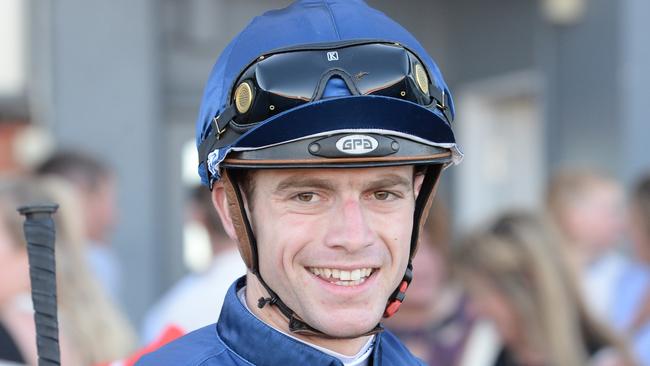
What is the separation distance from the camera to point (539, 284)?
4391mm

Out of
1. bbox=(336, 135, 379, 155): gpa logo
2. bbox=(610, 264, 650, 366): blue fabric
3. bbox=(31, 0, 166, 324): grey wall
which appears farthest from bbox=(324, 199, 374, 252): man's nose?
bbox=(31, 0, 166, 324): grey wall

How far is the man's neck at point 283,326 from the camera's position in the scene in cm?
221

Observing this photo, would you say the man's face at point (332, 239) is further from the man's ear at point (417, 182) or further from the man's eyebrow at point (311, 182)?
the man's ear at point (417, 182)

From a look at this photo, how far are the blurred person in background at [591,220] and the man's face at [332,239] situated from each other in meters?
3.82

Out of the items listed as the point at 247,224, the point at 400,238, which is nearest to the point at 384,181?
the point at 400,238

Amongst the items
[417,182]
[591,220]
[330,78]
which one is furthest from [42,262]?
[591,220]

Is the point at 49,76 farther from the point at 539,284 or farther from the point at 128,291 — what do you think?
the point at 539,284

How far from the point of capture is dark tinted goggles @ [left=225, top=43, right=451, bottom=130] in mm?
2117

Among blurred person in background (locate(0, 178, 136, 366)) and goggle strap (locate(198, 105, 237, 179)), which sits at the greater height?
goggle strap (locate(198, 105, 237, 179))

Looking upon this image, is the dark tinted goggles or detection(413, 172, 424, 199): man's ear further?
detection(413, 172, 424, 199): man's ear

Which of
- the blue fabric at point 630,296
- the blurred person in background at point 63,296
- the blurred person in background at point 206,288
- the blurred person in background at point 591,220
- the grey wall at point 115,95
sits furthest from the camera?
the grey wall at point 115,95

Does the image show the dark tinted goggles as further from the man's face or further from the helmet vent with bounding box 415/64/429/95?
the man's face

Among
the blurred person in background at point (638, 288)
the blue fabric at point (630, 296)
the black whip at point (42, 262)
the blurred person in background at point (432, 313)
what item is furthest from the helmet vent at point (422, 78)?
the blue fabric at point (630, 296)

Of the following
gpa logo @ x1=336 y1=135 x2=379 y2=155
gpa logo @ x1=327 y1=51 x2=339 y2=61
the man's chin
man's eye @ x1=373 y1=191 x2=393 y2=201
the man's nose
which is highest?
gpa logo @ x1=327 y1=51 x2=339 y2=61
